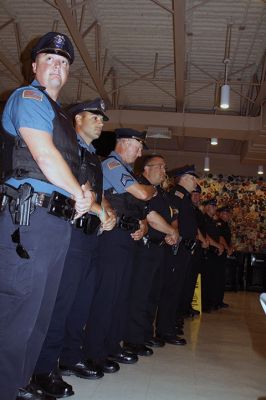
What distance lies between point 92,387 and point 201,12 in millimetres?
5624

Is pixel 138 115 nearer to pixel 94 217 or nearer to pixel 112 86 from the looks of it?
pixel 112 86

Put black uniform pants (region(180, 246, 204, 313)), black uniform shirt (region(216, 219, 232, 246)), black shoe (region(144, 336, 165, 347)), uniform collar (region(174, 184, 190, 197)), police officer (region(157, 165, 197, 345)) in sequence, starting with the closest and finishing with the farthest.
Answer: black shoe (region(144, 336, 165, 347)) < police officer (region(157, 165, 197, 345)) < uniform collar (region(174, 184, 190, 197)) < black uniform pants (region(180, 246, 204, 313)) < black uniform shirt (region(216, 219, 232, 246))

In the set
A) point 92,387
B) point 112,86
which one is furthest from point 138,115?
point 92,387

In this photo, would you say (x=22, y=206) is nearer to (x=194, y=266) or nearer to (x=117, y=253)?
Result: (x=117, y=253)

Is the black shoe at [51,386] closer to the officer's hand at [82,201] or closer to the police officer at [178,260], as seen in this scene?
the officer's hand at [82,201]

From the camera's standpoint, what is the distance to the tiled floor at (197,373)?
2.56 meters

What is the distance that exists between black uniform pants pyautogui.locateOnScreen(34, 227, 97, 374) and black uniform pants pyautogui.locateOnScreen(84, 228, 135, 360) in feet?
0.51

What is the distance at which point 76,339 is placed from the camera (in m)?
2.62

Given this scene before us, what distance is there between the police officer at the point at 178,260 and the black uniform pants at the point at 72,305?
1.50 m

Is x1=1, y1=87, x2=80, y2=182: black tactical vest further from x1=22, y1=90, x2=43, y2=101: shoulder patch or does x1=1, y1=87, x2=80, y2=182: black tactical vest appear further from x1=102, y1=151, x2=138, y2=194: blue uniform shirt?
x1=102, y1=151, x2=138, y2=194: blue uniform shirt

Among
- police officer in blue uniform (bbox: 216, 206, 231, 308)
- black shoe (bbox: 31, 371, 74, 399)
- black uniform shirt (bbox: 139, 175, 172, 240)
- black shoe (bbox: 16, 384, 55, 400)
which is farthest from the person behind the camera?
police officer in blue uniform (bbox: 216, 206, 231, 308)

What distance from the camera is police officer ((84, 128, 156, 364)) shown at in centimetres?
284

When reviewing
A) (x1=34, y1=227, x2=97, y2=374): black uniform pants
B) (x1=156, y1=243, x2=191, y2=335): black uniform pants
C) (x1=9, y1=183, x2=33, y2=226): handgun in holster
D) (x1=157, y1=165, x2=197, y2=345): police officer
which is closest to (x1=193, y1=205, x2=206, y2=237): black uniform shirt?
(x1=157, y1=165, x2=197, y2=345): police officer

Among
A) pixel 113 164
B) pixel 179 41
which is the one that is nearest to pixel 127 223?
pixel 113 164
